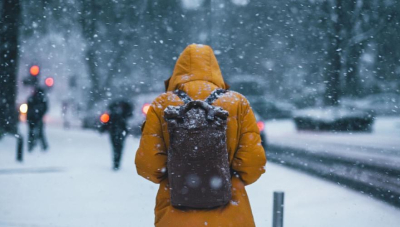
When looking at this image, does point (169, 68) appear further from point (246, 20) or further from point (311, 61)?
point (311, 61)

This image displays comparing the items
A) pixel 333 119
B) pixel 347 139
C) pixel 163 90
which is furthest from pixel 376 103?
pixel 163 90

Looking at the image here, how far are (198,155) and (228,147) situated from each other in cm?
22

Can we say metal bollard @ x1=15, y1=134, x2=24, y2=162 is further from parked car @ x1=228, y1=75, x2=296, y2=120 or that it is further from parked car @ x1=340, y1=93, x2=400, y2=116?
parked car @ x1=340, y1=93, x2=400, y2=116

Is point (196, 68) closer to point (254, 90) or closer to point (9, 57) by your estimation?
point (9, 57)

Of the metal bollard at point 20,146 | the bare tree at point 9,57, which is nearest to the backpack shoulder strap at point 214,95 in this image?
the metal bollard at point 20,146

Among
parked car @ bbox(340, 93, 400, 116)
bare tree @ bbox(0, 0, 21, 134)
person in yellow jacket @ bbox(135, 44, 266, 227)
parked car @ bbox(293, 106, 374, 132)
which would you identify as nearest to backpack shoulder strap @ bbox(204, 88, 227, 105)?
person in yellow jacket @ bbox(135, 44, 266, 227)

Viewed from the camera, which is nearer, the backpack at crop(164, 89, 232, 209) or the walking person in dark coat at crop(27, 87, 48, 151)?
the backpack at crop(164, 89, 232, 209)

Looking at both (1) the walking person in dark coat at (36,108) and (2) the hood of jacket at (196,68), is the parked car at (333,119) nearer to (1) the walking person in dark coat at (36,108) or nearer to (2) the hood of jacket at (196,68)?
(1) the walking person in dark coat at (36,108)

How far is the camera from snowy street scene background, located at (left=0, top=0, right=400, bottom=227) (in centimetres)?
659

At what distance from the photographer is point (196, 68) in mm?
2424

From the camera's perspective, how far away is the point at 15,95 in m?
11.5

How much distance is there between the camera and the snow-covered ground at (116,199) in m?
5.57

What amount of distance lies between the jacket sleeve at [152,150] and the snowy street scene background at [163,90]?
10.7ft

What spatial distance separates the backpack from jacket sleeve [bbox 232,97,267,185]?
12 centimetres
